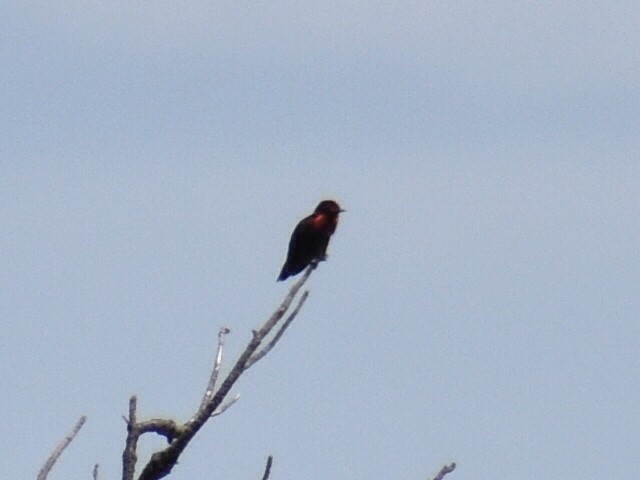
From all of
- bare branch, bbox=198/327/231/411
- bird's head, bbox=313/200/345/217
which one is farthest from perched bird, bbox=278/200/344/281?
bare branch, bbox=198/327/231/411

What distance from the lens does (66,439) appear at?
852 centimetres

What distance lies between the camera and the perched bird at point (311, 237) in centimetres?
2108

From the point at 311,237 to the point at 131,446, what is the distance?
12531mm

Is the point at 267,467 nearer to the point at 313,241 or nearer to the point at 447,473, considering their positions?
the point at 447,473

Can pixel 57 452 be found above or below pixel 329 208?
below

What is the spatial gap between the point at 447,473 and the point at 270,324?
6.17ft

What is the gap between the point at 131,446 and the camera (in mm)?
8695

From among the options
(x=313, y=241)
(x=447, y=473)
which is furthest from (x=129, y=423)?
(x=313, y=241)

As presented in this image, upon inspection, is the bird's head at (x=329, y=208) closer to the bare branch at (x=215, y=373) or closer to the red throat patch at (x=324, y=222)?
the red throat patch at (x=324, y=222)

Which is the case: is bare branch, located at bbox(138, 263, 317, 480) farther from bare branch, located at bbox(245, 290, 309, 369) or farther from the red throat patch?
the red throat patch

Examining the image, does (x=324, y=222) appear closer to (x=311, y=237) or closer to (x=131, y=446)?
(x=311, y=237)

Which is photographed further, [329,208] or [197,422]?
[329,208]

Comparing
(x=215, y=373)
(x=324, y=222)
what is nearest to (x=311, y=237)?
(x=324, y=222)

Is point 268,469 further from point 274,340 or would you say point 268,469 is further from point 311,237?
point 311,237
